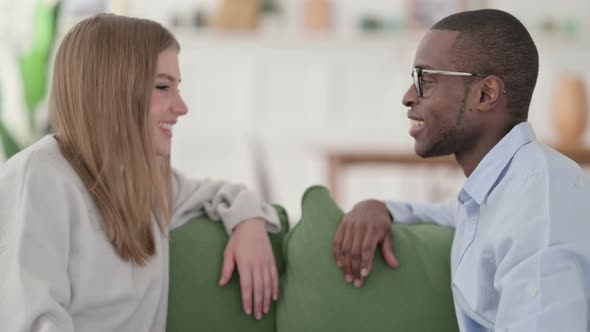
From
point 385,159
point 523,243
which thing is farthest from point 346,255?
point 385,159

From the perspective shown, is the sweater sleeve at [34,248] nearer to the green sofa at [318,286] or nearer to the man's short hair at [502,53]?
the green sofa at [318,286]

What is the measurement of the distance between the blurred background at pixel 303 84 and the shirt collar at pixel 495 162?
4407mm

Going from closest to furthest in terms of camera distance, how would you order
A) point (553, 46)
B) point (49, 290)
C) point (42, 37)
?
point (49, 290)
point (42, 37)
point (553, 46)

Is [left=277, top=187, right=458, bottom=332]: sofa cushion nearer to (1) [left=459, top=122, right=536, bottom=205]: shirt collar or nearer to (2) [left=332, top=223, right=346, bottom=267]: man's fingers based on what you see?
(2) [left=332, top=223, right=346, bottom=267]: man's fingers

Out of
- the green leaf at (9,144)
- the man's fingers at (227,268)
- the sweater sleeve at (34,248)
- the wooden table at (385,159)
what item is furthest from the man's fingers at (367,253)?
the wooden table at (385,159)

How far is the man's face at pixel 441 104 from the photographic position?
4.96 ft

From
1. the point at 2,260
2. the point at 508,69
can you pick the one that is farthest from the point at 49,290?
the point at 508,69

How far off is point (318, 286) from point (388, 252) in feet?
0.51

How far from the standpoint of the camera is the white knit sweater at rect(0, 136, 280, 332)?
138cm

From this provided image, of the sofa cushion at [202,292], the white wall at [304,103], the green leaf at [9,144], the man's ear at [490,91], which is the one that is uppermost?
the man's ear at [490,91]

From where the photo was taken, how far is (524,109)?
1517mm

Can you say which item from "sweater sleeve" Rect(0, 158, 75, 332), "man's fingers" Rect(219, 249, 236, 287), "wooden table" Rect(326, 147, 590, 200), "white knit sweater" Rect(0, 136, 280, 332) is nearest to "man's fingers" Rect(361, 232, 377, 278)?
"man's fingers" Rect(219, 249, 236, 287)

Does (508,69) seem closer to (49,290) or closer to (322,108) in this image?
(49,290)

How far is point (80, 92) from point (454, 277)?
2.61ft
